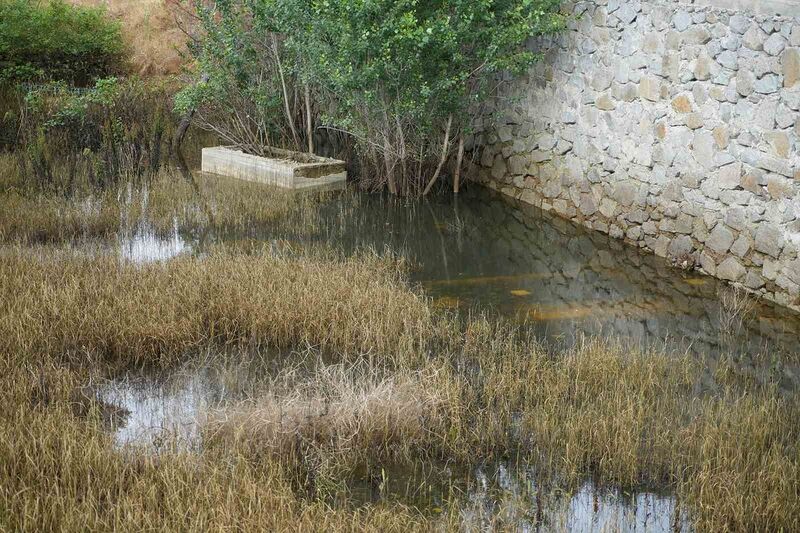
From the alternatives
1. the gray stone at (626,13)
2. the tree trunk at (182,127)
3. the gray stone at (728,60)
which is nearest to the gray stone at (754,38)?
the gray stone at (728,60)

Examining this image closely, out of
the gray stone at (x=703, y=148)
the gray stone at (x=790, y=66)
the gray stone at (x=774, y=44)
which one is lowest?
the gray stone at (x=703, y=148)

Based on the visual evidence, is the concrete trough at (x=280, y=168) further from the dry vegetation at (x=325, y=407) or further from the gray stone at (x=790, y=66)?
the gray stone at (x=790, y=66)

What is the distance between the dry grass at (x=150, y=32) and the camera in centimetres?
1970

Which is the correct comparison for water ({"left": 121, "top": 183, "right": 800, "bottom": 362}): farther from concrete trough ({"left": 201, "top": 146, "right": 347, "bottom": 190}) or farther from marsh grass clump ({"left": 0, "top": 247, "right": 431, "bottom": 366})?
marsh grass clump ({"left": 0, "top": 247, "right": 431, "bottom": 366})

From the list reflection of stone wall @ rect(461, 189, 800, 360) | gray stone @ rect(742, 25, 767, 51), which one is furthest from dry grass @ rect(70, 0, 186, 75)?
gray stone @ rect(742, 25, 767, 51)

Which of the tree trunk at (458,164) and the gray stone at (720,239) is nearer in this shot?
the gray stone at (720,239)

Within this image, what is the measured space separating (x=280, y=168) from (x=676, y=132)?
549 cm

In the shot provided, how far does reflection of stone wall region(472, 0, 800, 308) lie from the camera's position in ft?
26.8

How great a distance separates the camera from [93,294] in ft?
25.1

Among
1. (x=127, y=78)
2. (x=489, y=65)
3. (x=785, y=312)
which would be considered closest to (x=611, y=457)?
(x=785, y=312)

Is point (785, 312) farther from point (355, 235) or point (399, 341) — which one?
point (355, 235)

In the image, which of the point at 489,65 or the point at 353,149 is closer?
the point at 489,65

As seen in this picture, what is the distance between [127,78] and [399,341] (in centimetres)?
1312

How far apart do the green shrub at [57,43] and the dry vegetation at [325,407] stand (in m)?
9.66
